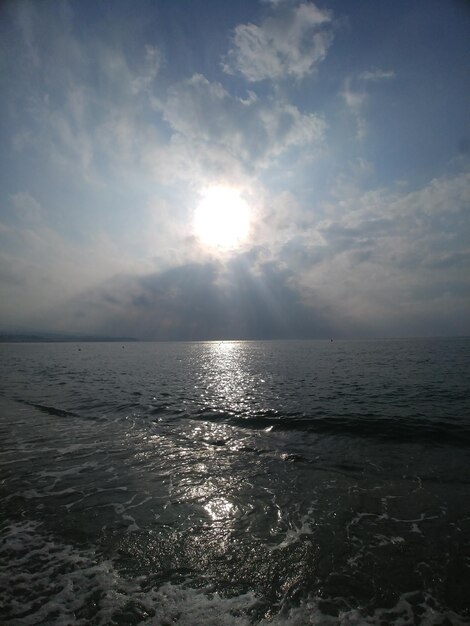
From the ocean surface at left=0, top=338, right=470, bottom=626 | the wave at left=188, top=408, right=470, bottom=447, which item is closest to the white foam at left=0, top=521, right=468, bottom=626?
the ocean surface at left=0, top=338, right=470, bottom=626

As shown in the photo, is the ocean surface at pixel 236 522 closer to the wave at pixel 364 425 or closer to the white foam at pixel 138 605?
the white foam at pixel 138 605

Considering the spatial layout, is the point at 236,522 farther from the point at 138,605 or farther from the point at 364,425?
the point at 364,425

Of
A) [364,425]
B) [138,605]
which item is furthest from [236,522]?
[364,425]

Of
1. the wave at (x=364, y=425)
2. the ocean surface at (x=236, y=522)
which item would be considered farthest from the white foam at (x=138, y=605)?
the wave at (x=364, y=425)

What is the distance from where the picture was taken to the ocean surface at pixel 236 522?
6.47 metres

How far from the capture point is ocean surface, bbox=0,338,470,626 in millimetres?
6469

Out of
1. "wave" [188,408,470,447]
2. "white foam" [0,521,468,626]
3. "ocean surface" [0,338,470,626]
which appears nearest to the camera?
"white foam" [0,521,468,626]

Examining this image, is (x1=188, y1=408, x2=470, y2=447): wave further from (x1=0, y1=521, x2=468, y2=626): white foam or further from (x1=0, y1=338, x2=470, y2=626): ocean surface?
(x1=0, y1=521, x2=468, y2=626): white foam

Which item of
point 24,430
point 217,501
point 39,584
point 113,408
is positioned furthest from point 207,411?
point 39,584

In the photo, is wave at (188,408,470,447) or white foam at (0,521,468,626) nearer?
white foam at (0,521,468,626)

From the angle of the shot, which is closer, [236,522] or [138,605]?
[138,605]

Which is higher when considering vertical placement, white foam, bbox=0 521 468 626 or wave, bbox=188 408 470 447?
white foam, bbox=0 521 468 626

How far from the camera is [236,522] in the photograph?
9.56 metres

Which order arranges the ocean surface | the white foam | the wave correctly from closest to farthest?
the white foam < the ocean surface < the wave
